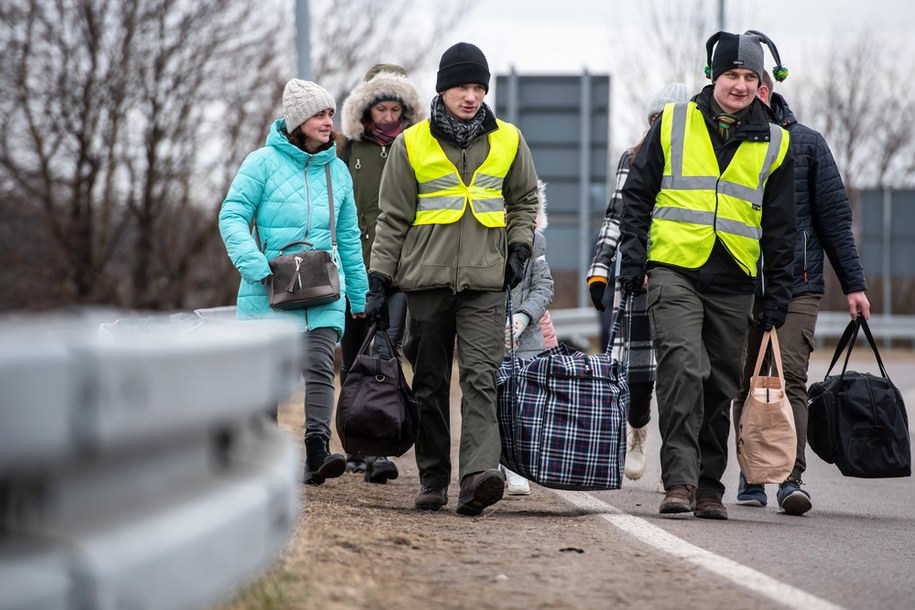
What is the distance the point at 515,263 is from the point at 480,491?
3.85 feet

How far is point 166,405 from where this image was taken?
6.95 ft

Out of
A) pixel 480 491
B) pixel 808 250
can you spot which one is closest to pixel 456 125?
pixel 480 491

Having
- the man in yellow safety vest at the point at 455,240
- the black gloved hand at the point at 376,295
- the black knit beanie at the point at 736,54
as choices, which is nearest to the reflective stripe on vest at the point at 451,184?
the man in yellow safety vest at the point at 455,240

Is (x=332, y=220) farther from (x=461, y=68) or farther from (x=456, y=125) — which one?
(x=461, y=68)

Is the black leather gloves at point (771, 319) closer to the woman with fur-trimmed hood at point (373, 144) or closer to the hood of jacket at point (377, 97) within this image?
the woman with fur-trimmed hood at point (373, 144)

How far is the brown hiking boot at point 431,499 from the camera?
6.60 m

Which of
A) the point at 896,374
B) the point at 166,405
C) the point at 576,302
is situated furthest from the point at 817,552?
the point at 576,302

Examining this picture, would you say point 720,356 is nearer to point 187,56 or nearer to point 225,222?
point 225,222

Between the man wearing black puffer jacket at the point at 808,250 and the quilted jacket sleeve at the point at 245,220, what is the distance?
2.79 m

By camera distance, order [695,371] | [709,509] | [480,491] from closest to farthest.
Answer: [480,491] < [709,509] < [695,371]

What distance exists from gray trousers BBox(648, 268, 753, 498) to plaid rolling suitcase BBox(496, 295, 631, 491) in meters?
0.25

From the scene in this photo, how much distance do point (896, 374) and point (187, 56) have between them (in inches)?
458

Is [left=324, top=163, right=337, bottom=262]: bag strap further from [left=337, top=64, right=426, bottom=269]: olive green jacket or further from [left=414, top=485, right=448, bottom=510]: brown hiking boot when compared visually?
[left=414, top=485, right=448, bottom=510]: brown hiking boot

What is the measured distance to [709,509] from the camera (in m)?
6.54
